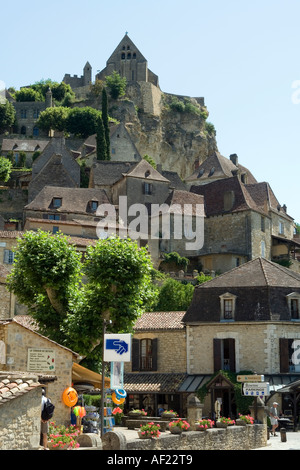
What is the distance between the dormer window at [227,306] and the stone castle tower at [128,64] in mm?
76058

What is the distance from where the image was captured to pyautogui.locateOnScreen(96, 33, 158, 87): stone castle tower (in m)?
107

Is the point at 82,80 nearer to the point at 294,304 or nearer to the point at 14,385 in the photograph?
the point at 294,304

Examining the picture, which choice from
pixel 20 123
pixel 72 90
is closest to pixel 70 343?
pixel 20 123

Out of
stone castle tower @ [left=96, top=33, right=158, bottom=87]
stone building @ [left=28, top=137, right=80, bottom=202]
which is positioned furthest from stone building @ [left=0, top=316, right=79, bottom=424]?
stone castle tower @ [left=96, top=33, right=158, bottom=87]

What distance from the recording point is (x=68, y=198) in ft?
211

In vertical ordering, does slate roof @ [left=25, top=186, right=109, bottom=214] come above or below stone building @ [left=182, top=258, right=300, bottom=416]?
above

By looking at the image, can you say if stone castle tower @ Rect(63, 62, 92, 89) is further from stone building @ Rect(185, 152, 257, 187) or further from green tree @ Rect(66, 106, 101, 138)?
stone building @ Rect(185, 152, 257, 187)

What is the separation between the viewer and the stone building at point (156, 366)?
115 feet

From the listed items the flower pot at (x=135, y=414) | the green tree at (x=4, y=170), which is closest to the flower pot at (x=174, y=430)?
the flower pot at (x=135, y=414)

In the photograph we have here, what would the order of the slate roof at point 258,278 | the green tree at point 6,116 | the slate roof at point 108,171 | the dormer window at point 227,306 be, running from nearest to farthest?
1. the dormer window at point 227,306
2. the slate roof at point 258,278
3. the slate roof at point 108,171
4. the green tree at point 6,116

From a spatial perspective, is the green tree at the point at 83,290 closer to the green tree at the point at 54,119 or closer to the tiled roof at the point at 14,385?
the tiled roof at the point at 14,385

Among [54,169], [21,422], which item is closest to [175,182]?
[54,169]

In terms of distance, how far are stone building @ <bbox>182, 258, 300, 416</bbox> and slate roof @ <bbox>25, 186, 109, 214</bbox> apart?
28.3 m

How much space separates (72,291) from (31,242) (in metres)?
2.87
